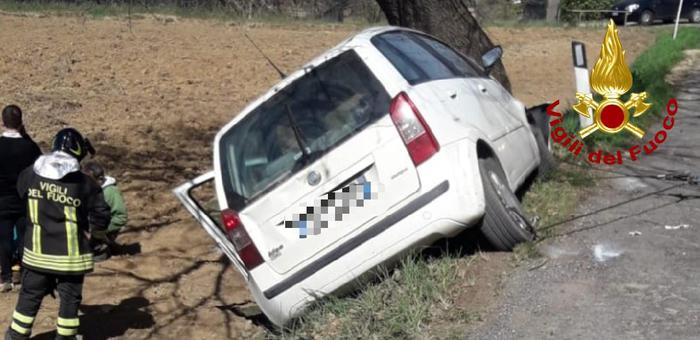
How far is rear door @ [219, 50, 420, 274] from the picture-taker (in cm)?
523

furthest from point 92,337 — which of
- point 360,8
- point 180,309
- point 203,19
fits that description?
point 203,19

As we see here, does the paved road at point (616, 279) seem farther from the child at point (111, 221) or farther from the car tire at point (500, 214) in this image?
the child at point (111, 221)

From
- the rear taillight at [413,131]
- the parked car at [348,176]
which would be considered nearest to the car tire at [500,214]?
the parked car at [348,176]

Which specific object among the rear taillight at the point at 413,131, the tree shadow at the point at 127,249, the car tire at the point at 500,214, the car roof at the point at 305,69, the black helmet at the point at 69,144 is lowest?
the tree shadow at the point at 127,249

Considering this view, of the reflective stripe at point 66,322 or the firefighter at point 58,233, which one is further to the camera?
the reflective stripe at point 66,322

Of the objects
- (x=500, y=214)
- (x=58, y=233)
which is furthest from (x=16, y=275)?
(x=500, y=214)

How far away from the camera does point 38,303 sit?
238 inches

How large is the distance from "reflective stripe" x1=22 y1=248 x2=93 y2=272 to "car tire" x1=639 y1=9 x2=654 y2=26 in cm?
3152

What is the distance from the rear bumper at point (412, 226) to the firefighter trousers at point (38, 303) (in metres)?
1.63

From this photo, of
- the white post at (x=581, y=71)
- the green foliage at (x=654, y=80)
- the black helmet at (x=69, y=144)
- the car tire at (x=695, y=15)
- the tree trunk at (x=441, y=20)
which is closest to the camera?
the black helmet at (x=69, y=144)

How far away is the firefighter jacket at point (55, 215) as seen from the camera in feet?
19.2

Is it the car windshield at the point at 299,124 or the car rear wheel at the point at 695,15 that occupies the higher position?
the car windshield at the point at 299,124

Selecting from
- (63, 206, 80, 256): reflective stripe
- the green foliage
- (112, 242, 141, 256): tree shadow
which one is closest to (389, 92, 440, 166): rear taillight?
(63, 206, 80, 256): reflective stripe

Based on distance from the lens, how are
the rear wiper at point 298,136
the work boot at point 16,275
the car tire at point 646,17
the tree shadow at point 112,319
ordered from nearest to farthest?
the rear wiper at point 298,136 → the tree shadow at point 112,319 → the work boot at point 16,275 → the car tire at point 646,17
